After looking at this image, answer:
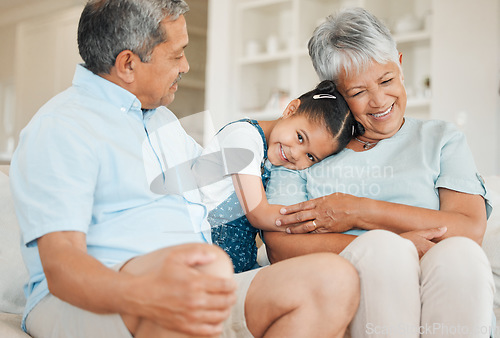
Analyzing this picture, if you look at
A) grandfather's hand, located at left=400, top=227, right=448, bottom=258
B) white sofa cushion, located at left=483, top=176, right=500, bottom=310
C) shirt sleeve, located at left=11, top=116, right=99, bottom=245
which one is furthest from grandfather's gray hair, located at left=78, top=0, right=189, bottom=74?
white sofa cushion, located at left=483, top=176, right=500, bottom=310

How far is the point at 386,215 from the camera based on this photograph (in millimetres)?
1350

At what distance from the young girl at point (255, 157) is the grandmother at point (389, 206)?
4 cm

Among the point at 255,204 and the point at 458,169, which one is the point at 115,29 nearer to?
the point at 255,204

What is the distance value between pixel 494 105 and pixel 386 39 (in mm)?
2247

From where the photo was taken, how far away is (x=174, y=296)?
2.61 feet

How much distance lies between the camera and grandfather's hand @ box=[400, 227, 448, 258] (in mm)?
1275

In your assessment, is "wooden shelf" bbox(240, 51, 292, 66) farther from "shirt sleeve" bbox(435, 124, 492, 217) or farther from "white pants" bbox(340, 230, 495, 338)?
"white pants" bbox(340, 230, 495, 338)

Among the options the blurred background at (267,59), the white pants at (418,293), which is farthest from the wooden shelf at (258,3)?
the white pants at (418,293)

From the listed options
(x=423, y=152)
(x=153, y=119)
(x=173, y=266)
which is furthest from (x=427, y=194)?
(x=173, y=266)

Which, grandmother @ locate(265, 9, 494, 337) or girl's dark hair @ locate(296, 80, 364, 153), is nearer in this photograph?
grandmother @ locate(265, 9, 494, 337)

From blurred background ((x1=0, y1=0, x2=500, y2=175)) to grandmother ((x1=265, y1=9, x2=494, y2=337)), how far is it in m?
0.44

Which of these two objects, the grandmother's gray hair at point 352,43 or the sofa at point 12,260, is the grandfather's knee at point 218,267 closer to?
the sofa at point 12,260

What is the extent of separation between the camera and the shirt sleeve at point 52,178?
957 mm

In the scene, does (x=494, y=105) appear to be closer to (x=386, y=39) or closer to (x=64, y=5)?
(x=386, y=39)
